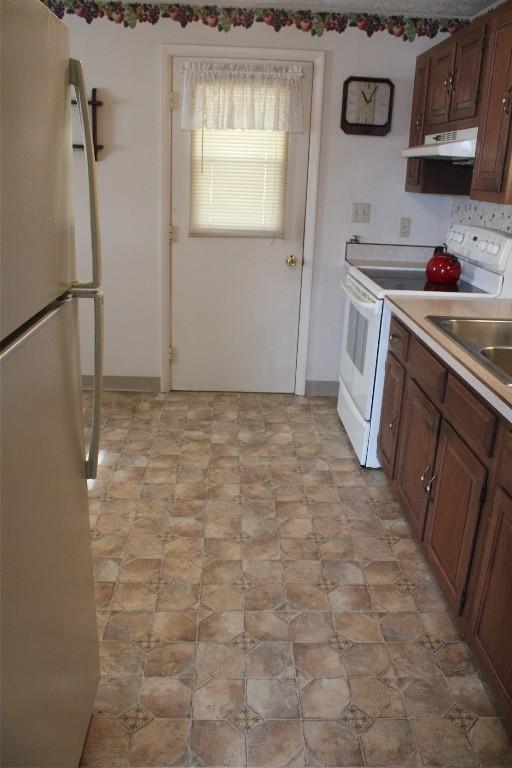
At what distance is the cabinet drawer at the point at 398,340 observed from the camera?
9.27 feet

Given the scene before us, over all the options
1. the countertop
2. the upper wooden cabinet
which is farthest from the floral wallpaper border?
the countertop

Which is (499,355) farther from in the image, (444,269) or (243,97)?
(243,97)

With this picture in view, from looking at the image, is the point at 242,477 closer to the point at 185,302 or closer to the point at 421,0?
the point at 185,302

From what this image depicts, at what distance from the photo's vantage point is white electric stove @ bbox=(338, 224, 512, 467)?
10.3 feet

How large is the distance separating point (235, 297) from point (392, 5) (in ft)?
6.22

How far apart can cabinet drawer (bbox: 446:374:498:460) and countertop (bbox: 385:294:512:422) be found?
43 millimetres

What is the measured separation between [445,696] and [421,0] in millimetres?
3406

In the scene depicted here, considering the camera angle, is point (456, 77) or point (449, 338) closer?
point (449, 338)

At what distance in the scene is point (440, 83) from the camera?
3457 millimetres

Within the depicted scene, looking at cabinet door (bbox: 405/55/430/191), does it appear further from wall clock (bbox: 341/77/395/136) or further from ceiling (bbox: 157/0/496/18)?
ceiling (bbox: 157/0/496/18)

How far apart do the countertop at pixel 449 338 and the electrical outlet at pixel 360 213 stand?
1.21 metres

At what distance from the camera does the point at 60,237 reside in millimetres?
1304

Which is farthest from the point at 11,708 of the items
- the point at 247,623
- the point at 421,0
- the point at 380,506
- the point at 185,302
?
the point at 421,0

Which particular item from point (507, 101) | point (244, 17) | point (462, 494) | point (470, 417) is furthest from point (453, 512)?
point (244, 17)
